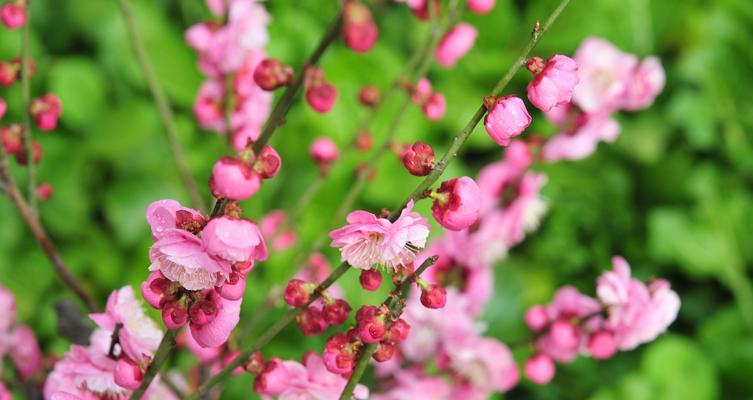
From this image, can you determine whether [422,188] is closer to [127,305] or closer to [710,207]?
[127,305]

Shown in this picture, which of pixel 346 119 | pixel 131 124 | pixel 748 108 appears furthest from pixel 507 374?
pixel 748 108

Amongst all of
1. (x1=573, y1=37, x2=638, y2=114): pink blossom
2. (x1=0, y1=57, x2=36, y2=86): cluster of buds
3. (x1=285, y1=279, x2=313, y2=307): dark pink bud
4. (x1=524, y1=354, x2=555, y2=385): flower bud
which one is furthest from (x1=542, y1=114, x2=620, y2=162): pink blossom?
(x1=0, y1=57, x2=36, y2=86): cluster of buds

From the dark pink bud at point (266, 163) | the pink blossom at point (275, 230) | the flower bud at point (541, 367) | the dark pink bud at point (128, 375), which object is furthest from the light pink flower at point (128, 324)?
the pink blossom at point (275, 230)

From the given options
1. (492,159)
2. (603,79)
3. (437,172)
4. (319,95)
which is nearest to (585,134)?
(603,79)

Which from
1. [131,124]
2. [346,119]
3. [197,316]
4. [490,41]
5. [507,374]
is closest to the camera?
[197,316]

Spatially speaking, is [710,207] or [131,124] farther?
[710,207]

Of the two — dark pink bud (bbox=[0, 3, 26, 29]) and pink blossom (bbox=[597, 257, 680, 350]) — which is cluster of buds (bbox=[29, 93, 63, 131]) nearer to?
dark pink bud (bbox=[0, 3, 26, 29])
